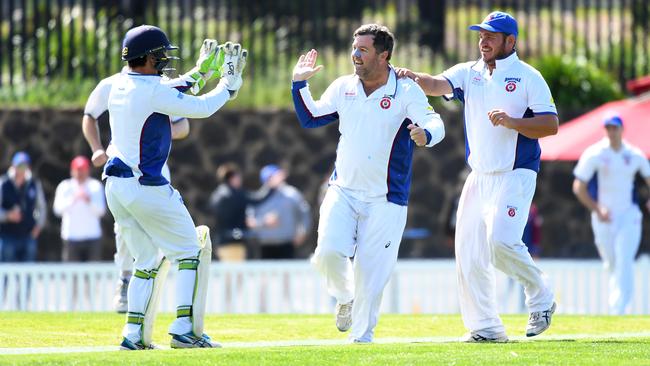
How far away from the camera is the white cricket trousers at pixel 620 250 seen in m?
16.0

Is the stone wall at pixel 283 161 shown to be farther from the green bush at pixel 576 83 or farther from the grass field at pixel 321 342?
the grass field at pixel 321 342

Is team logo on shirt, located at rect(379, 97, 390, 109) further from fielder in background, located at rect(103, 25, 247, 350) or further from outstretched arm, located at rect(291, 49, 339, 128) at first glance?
fielder in background, located at rect(103, 25, 247, 350)

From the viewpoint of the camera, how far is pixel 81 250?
19516mm

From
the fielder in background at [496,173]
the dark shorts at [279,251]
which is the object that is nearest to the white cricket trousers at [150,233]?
the fielder in background at [496,173]

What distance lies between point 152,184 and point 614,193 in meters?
7.58

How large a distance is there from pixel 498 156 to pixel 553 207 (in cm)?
1273

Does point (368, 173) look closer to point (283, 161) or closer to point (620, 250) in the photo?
point (620, 250)

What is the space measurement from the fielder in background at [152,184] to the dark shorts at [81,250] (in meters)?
9.14

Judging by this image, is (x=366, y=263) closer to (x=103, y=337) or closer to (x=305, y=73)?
(x=305, y=73)

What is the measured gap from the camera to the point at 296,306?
17.2 metres

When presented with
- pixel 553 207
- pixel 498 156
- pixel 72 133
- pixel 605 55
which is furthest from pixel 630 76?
pixel 498 156

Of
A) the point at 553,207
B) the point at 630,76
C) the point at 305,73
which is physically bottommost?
the point at 553,207

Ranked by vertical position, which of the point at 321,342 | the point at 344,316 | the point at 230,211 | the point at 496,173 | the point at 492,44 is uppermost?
the point at 492,44

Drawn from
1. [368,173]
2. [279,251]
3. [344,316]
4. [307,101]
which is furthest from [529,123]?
[279,251]
